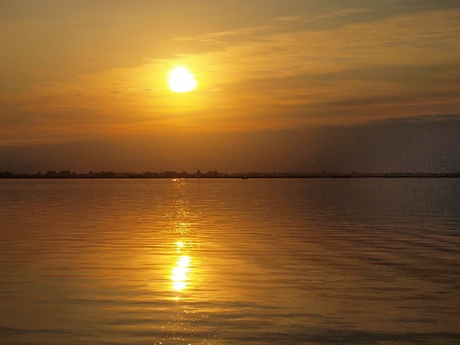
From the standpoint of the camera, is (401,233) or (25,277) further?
(401,233)

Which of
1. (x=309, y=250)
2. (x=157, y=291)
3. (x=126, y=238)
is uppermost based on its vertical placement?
(x=126, y=238)

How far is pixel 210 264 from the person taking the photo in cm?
2436

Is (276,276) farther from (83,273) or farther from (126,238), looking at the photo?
(126,238)

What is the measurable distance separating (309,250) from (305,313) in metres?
12.9

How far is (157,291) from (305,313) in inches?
175

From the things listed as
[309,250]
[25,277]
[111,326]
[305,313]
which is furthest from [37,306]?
[309,250]

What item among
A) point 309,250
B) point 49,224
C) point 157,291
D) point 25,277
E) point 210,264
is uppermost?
point 49,224

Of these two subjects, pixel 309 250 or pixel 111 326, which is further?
pixel 309 250

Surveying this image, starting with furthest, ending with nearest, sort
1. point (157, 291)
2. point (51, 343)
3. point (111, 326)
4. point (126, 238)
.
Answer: point (126, 238) < point (157, 291) < point (111, 326) < point (51, 343)

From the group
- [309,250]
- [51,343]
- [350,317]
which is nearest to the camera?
[51,343]

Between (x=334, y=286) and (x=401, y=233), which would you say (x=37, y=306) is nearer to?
(x=334, y=286)

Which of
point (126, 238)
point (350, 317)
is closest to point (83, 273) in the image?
point (350, 317)

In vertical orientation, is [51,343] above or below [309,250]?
below

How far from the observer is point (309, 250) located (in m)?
28.8
